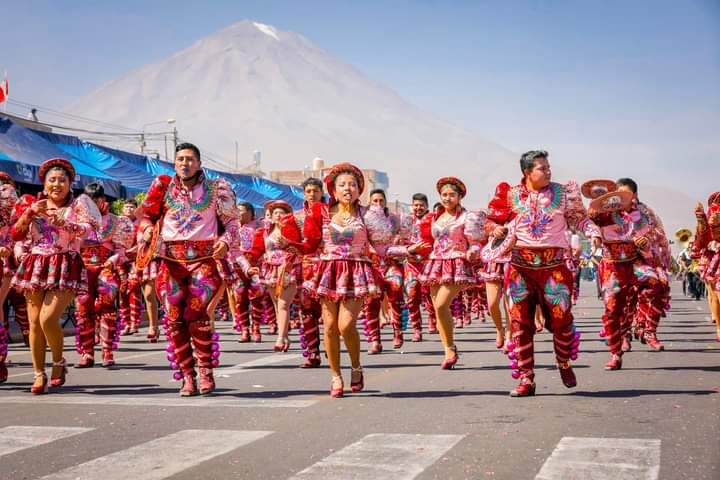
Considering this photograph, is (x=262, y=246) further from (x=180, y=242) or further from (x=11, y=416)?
(x=11, y=416)

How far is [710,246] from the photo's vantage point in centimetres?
1384

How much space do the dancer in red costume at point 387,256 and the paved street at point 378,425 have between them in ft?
4.45

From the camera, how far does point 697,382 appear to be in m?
9.28

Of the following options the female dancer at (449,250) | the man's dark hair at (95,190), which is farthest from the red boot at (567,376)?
the man's dark hair at (95,190)

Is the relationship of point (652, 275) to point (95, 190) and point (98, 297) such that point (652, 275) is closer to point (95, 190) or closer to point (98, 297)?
point (98, 297)

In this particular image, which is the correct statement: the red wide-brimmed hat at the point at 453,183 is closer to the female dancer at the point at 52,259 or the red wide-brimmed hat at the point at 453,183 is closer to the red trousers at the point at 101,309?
the female dancer at the point at 52,259

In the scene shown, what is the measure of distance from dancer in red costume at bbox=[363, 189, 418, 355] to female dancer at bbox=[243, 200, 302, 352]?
1.19 m

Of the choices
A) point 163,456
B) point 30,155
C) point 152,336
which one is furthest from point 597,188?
point 30,155

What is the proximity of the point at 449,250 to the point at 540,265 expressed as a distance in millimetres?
3703

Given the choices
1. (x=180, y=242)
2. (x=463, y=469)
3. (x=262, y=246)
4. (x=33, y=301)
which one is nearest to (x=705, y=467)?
(x=463, y=469)

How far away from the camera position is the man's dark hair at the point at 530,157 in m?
8.89

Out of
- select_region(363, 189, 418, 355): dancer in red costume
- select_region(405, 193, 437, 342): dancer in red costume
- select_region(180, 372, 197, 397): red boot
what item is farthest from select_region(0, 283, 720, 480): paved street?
select_region(405, 193, 437, 342): dancer in red costume

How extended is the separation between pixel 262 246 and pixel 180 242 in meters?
6.87

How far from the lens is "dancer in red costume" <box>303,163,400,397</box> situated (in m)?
8.93
